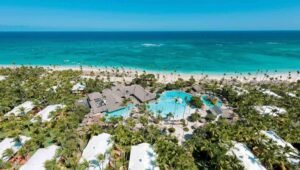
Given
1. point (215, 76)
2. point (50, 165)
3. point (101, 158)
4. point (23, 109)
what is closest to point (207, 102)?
point (215, 76)

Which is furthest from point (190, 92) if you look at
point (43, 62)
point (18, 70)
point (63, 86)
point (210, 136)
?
point (43, 62)

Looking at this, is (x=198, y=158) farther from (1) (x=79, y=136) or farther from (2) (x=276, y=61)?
(2) (x=276, y=61)

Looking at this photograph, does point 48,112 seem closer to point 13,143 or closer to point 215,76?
point 13,143

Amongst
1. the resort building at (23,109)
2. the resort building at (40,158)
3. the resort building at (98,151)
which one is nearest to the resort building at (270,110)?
the resort building at (98,151)

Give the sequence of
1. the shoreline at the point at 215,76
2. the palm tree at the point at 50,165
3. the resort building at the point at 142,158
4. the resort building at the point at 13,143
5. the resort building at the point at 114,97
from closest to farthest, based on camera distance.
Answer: the palm tree at the point at 50,165 < the resort building at the point at 142,158 < the resort building at the point at 13,143 < the resort building at the point at 114,97 < the shoreline at the point at 215,76

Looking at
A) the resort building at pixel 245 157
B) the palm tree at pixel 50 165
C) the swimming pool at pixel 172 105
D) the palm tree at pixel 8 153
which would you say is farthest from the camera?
the swimming pool at pixel 172 105

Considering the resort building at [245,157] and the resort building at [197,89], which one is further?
the resort building at [197,89]

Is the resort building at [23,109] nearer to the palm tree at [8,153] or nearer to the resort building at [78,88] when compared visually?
the resort building at [78,88]

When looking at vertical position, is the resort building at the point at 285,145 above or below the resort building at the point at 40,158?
above
